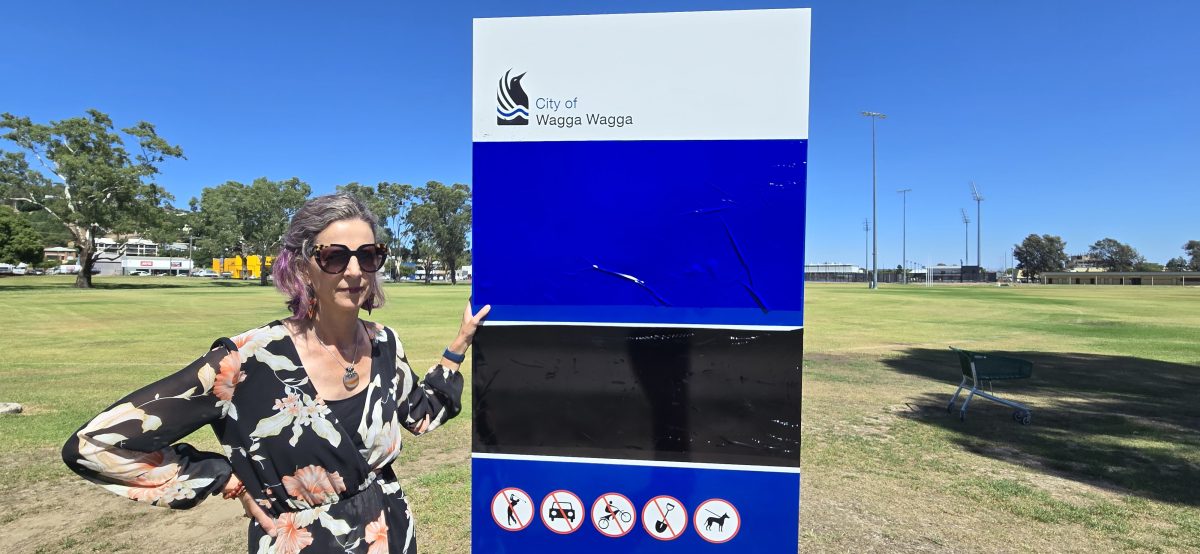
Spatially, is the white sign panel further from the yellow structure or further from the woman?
the yellow structure

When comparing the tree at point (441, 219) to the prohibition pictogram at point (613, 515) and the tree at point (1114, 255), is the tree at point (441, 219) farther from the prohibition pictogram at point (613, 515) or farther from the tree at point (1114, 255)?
the tree at point (1114, 255)

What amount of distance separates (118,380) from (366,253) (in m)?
11.0

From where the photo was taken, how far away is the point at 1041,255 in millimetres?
134625

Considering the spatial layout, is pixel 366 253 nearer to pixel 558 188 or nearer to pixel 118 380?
pixel 558 188

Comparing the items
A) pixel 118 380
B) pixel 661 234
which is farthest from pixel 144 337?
pixel 661 234

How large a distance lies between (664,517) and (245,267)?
3884 inches

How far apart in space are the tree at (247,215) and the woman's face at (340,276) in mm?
75542

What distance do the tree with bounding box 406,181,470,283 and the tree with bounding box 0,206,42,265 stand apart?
40297mm

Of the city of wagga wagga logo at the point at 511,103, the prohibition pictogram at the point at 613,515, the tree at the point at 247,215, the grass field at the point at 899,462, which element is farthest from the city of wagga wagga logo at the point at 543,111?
the tree at the point at 247,215

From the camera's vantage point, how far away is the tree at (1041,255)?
134 meters

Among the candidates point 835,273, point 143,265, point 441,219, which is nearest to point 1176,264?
point 835,273

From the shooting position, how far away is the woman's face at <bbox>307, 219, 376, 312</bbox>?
6.50 ft

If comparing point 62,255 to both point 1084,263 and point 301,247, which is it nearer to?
point 301,247

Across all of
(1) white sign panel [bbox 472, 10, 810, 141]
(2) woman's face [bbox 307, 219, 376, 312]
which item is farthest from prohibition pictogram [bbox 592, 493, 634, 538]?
(1) white sign panel [bbox 472, 10, 810, 141]
